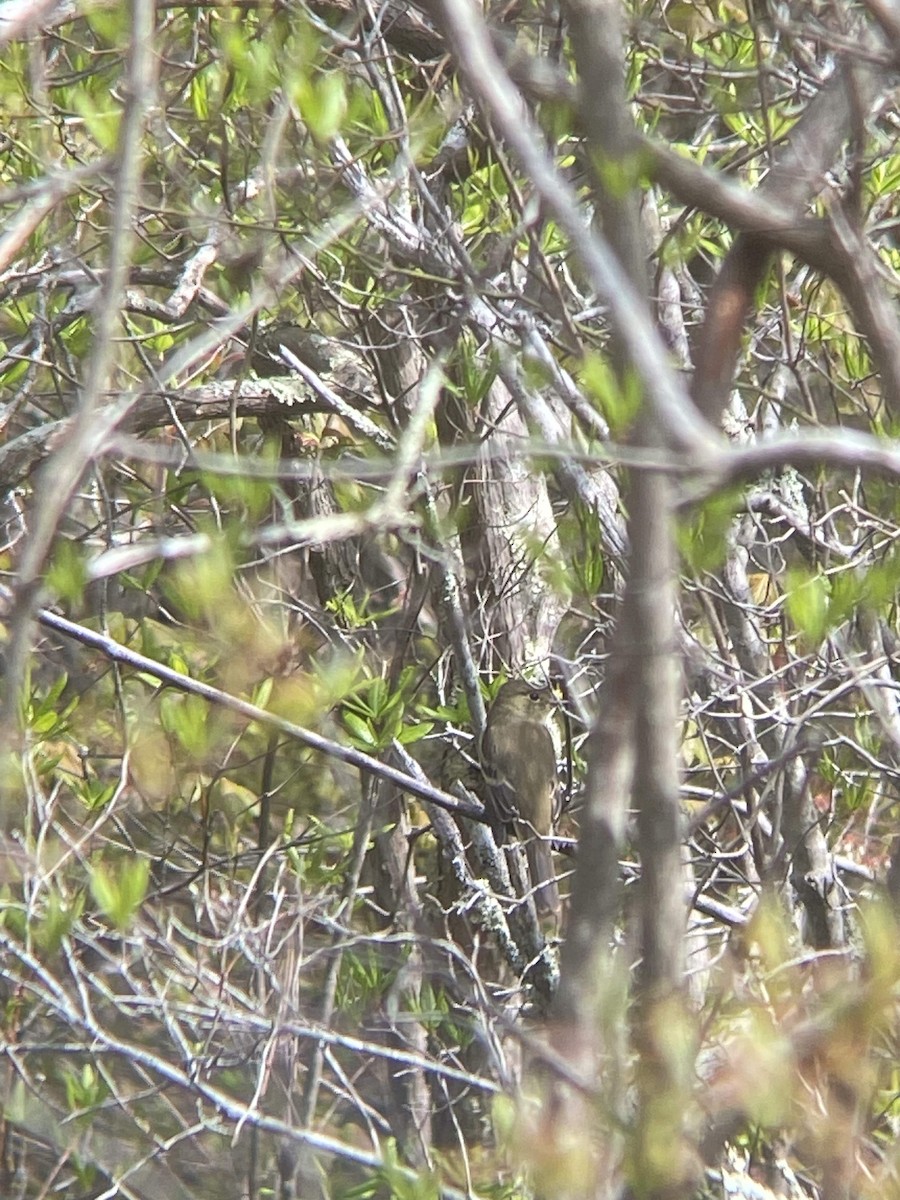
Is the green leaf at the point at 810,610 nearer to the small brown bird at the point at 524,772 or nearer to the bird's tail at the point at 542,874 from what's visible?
the small brown bird at the point at 524,772

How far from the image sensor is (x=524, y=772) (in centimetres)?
361

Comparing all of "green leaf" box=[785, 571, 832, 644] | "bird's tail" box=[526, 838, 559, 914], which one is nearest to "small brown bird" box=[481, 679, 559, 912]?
"bird's tail" box=[526, 838, 559, 914]

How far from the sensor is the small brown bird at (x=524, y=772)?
3494 millimetres

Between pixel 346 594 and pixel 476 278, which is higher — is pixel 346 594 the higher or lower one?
the lower one

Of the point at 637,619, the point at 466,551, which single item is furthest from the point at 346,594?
the point at 637,619

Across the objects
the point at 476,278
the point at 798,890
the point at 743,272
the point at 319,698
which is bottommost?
the point at 798,890

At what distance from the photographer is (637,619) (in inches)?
60.8

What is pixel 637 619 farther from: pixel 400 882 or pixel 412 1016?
pixel 400 882

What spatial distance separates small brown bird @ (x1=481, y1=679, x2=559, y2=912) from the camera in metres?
3.49

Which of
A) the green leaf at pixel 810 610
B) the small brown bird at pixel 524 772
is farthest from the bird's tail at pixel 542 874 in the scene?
the green leaf at pixel 810 610

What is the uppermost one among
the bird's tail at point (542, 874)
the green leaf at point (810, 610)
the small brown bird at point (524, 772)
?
the green leaf at point (810, 610)

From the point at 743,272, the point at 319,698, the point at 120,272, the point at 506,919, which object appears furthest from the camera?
the point at 506,919

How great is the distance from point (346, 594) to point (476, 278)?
985 millimetres

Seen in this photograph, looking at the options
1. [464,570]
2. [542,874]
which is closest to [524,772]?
[542,874]
